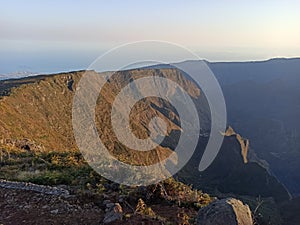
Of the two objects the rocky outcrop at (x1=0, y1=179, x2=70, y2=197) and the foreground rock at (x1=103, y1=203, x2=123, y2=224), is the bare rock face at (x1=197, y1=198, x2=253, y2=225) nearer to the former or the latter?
the foreground rock at (x1=103, y1=203, x2=123, y2=224)

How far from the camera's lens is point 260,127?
641 feet

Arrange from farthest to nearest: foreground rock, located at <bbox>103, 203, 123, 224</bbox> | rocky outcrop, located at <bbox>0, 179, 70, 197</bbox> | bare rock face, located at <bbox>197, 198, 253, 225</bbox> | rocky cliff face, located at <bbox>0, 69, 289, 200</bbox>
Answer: rocky cliff face, located at <bbox>0, 69, 289, 200</bbox>
rocky outcrop, located at <bbox>0, 179, 70, 197</bbox>
foreground rock, located at <bbox>103, 203, 123, 224</bbox>
bare rock face, located at <bbox>197, 198, 253, 225</bbox>

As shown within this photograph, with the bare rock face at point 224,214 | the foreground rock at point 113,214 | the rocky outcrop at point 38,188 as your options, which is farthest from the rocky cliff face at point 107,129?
the bare rock face at point 224,214

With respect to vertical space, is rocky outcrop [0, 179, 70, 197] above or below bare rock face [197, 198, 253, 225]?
below

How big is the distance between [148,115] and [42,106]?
56.6m

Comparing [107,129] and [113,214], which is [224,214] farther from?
[107,129]

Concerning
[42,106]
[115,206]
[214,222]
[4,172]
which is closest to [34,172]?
[4,172]

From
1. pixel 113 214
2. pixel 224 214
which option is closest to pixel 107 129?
pixel 113 214

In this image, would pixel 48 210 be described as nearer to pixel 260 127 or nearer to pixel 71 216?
pixel 71 216

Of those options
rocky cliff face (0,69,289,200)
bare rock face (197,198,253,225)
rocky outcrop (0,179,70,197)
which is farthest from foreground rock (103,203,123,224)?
rocky cliff face (0,69,289,200)

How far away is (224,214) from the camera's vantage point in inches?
325

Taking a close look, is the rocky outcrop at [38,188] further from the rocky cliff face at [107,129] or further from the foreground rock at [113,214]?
the rocky cliff face at [107,129]

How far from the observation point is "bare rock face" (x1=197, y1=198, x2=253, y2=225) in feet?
27.0

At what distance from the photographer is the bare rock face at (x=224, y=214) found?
8219mm
